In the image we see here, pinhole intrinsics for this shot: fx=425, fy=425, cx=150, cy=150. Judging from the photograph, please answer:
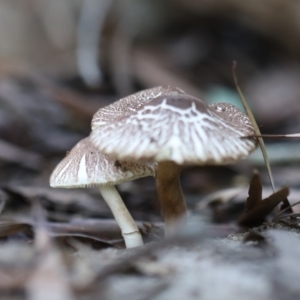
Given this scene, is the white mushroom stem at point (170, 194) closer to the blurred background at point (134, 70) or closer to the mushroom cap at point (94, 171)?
the mushroom cap at point (94, 171)

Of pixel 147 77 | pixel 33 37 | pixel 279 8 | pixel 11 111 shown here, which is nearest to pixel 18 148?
pixel 11 111

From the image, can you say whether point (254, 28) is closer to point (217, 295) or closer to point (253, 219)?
point (253, 219)

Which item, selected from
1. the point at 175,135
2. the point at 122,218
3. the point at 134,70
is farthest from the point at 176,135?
the point at 134,70

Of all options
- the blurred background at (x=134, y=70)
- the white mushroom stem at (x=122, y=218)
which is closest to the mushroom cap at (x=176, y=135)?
the white mushroom stem at (x=122, y=218)

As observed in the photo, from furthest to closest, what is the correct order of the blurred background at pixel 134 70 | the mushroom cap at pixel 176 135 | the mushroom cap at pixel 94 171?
the blurred background at pixel 134 70 → the mushroom cap at pixel 94 171 → the mushroom cap at pixel 176 135

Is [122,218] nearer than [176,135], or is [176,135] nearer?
[176,135]

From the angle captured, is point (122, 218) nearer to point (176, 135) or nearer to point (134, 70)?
point (176, 135)
